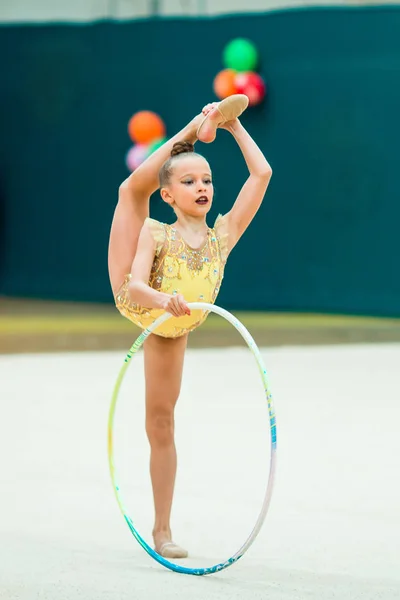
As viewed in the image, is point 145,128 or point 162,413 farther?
point 145,128

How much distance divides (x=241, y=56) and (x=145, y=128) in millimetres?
1389

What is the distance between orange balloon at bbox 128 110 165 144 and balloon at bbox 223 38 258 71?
1.10 metres

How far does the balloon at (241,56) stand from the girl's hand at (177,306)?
32.2 ft

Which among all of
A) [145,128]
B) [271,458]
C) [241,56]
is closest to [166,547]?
[271,458]

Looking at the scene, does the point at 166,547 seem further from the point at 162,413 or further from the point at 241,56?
the point at 241,56

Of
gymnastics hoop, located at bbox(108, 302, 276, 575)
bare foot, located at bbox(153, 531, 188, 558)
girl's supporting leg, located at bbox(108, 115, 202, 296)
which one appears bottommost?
bare foot, located at bbox(153, 531, 188, 558)

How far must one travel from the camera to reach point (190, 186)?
12.9ft

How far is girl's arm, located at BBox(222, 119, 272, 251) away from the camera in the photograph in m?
4.03

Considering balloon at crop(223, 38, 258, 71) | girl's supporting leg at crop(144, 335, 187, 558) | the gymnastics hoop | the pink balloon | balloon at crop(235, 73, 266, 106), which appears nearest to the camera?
the gymnastics hoop

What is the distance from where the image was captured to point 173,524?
4.47 m

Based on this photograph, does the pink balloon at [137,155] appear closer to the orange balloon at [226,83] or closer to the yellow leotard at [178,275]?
the orange balloon at [226,83]

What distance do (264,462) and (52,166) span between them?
10002 millimetres

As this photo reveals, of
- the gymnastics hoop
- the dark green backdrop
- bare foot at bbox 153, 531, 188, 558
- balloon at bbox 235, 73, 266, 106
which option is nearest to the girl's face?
the gymnastics hoop

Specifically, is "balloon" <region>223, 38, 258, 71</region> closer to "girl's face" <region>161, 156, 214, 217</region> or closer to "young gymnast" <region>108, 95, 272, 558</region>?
"young gymnast" <region>108, 95, 272, 558</region>
